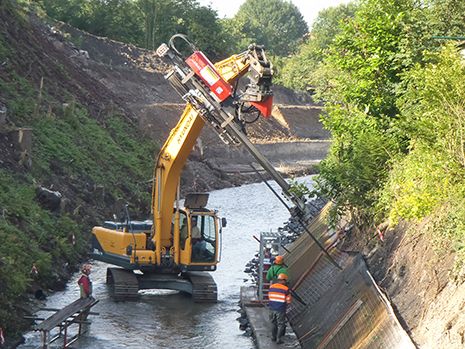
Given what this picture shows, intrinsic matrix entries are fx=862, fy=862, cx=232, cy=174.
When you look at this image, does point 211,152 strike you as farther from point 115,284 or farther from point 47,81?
point 115,284

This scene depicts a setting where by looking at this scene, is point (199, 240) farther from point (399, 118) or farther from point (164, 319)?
point (399, 118)

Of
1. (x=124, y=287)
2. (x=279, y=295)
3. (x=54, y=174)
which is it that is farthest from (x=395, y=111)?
(x=54, y=174)

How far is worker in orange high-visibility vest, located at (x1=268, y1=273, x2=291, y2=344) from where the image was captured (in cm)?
1752

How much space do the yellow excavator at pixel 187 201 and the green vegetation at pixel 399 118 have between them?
2062 mm

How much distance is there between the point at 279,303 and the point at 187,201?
739cm

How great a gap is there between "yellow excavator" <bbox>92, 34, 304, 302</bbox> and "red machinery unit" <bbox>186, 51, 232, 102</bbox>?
25 millimetres

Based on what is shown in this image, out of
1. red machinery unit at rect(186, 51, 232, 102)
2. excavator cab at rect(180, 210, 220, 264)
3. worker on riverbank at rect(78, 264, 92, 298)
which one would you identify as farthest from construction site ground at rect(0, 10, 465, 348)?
worker on riverbank at rect(78, 264, 92, 298)

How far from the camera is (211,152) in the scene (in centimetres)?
6656

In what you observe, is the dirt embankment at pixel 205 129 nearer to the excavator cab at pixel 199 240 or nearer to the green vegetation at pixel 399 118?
the excavator cab at pixel 199 240

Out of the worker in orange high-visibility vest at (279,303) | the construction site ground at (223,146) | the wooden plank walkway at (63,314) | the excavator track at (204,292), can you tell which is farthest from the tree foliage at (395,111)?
the wooden plank walkway at (63,314)

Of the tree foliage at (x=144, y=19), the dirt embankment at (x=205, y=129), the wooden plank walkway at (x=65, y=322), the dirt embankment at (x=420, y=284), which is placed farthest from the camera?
the tree foliage at (x=144, y=19)

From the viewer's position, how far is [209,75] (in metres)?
21.7

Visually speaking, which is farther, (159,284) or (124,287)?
(159,284)

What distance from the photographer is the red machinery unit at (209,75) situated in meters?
21.5
